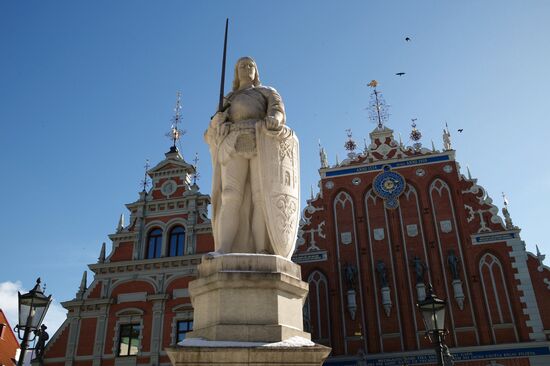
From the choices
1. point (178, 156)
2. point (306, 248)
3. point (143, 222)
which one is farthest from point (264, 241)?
point (178, 156)

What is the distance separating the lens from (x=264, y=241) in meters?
4.19

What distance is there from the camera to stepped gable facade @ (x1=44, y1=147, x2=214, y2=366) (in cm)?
1725

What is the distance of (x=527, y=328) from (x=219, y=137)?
15.2 metres

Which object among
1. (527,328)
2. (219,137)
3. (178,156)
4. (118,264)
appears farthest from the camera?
(178,156)

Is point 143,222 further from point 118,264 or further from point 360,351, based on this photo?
point 360,351

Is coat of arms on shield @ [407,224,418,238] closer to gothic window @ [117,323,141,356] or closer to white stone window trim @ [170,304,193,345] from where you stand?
white stone window trim @ [170,304,193,345]

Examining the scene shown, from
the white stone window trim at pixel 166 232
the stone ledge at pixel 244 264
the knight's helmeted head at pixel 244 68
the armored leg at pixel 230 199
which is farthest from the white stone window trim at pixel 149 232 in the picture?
the stone ledge at pixel 244 264

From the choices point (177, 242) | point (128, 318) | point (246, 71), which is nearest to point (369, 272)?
point (177, 242)

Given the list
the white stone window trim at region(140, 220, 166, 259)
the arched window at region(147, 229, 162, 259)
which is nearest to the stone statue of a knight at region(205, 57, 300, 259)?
the white stone window trim at region(140, 220, 166, 259)

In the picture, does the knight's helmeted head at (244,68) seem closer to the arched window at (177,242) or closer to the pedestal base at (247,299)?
the pedestal base at (247,299)

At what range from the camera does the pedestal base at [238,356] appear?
328 cm

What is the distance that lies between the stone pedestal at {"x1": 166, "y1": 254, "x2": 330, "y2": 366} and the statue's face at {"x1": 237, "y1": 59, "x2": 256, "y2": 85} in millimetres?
1986

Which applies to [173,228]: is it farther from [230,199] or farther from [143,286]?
[230,199]

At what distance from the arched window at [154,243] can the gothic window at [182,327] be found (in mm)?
2931
